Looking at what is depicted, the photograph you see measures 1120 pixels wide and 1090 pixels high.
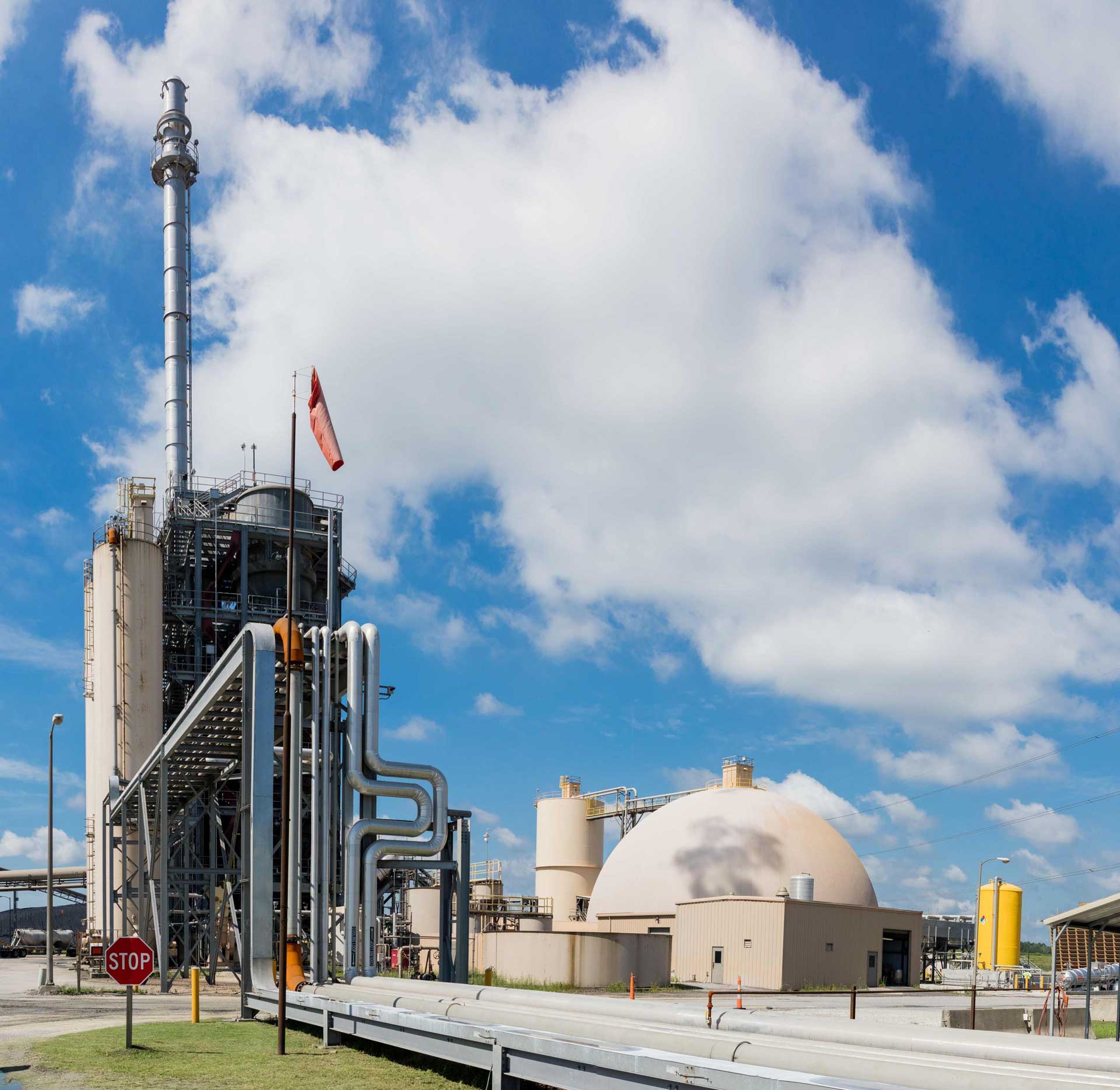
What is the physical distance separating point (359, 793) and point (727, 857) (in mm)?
31059

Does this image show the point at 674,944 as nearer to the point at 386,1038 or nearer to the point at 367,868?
the point at 367,868

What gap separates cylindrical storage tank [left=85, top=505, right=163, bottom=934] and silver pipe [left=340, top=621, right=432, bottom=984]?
28170mm

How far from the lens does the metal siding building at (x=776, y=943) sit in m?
45.2

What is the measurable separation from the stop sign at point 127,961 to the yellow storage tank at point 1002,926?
2064 inches

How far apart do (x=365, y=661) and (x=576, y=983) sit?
19.1 m

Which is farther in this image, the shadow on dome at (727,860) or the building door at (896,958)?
the building door at (896,958)

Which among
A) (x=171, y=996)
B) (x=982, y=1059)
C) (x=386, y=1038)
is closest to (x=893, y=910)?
(x=171, y=996)

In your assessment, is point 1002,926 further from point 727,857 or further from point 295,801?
point 295,801

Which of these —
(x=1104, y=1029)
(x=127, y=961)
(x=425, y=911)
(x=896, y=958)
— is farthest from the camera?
(x=425, y=911)

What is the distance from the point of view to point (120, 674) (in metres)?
51.2

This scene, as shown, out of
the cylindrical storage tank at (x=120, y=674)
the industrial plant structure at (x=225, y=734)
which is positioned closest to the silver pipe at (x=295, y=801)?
the industrial plant structure at (x=225, y=734)

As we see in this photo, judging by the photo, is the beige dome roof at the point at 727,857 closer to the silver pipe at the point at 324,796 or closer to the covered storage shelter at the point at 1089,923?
the covered storage shelter at the point at 1089,923

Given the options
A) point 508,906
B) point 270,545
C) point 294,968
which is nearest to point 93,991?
point 294,968

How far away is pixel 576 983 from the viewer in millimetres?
39844
